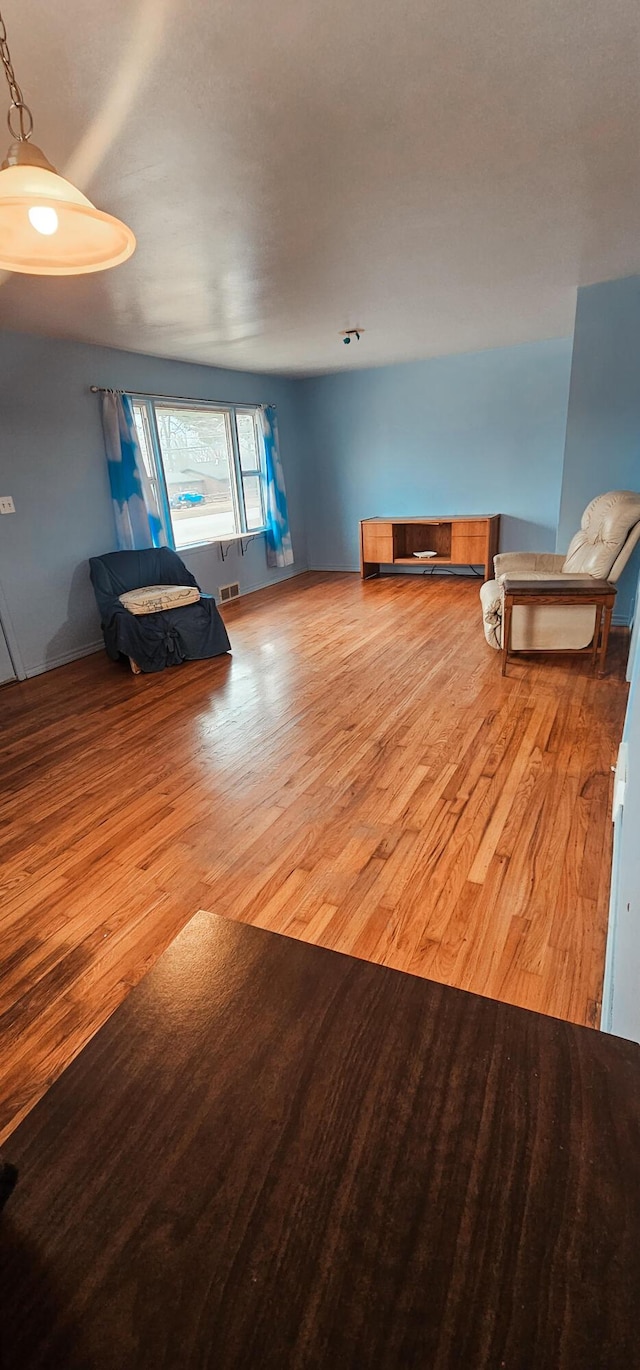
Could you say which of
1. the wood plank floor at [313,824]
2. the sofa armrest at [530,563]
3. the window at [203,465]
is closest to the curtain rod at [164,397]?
the window at [203,465]

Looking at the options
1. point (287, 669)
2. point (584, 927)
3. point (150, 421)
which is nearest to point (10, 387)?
point (150, 421)

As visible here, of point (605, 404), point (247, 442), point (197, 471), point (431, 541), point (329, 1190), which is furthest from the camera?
point (431, 541)

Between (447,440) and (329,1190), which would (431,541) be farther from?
(329,1190)

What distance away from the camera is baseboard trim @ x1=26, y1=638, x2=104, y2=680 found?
4.36m

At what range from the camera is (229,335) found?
4309mm

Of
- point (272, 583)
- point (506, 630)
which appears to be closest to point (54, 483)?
point (272, 583)

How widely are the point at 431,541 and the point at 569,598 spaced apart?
361 centimetres

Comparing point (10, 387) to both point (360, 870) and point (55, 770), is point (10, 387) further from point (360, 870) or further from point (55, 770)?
point (360, 870)

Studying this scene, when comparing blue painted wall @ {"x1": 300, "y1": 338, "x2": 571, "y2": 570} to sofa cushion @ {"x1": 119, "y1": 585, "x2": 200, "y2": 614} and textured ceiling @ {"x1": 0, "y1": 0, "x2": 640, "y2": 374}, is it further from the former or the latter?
sofa cushion @ {"x1": 119, "y1": 585, "x2": 200, "y2": 614}

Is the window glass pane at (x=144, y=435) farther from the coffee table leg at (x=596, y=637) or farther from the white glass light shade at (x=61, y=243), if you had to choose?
the white glass light shade at (x=61, y=243)

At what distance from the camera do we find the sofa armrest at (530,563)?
4.30m

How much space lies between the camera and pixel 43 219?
1.15 m

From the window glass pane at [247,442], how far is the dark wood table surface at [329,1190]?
6269 millimetres

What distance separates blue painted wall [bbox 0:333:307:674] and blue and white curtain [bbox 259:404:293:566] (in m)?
1.37
